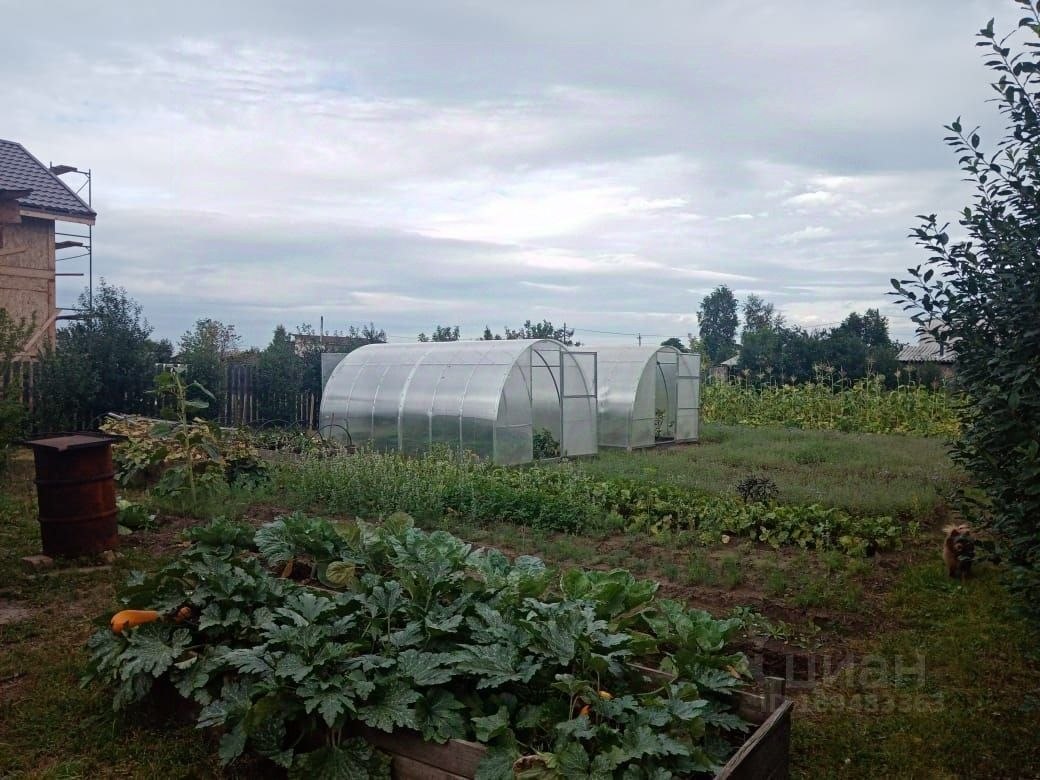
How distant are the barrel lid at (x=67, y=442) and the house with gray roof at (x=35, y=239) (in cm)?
1117

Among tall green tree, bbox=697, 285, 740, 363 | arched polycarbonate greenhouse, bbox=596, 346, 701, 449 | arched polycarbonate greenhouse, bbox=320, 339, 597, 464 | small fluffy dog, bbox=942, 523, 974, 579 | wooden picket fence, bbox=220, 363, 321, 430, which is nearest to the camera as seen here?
small fluffy dog, bbox=942, 523, 974, 579

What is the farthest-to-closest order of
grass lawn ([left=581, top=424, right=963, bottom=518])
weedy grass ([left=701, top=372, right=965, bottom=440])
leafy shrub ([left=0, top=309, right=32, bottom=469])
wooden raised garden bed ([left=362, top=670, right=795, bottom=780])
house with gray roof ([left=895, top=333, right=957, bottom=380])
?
weedy grass ([left=701, top=372, right=965, bottom=440]), grass lawn ([left=581, top=424, right=963, bottom=518]), leafy shrub ([left=0, top=309, right=32, bottom=469]), house with gray roof ([left=895, top=333, right=957, bottom=380]), wooden raised garden bed ([left=362, top=670, right=795, bottom=780])

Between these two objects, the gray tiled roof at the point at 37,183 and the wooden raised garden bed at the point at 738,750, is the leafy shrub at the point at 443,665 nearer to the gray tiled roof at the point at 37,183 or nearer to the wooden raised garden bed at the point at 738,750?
the wooden raised garden bed at the point at 738,750

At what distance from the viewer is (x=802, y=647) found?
15.7 ft

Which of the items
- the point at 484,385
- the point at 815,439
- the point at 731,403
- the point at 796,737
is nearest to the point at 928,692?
the point at 796,737

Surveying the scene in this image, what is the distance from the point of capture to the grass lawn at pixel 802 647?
3.52m

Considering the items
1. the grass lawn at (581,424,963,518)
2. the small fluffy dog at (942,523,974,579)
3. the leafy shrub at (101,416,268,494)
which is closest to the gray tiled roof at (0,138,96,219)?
the leafy shrub at (101,416,268,494)

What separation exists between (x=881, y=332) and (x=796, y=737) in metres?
31.3

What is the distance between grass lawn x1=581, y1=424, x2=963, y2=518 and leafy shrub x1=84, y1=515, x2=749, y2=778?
495cm

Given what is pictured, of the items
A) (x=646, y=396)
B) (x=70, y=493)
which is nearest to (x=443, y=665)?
(x=70, y=493)

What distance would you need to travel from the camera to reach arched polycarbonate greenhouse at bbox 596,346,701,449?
15.5m

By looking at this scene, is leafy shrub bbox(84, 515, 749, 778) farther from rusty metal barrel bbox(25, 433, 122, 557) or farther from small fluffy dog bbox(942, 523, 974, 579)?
small fluffy dog bbox(942, 523, 974, 579)

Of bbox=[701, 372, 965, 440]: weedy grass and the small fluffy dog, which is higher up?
bbox=[701, 372, 965, 440]: weedy grass

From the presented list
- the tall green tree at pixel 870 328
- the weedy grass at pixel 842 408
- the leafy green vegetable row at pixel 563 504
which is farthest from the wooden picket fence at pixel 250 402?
the tall green tree at pixel 870 328
